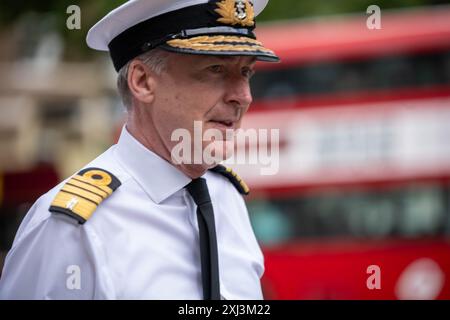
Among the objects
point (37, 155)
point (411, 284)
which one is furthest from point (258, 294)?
point (37, 155)

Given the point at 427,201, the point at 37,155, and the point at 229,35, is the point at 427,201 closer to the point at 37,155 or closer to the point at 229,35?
the point at 229,35

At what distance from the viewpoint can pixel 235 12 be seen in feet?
7.28

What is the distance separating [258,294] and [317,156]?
347 inches

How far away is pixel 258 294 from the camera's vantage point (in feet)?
7.66

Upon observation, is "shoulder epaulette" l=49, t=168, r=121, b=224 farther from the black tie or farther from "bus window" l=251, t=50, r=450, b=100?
"bus window" l=251, t=50, r=450, b=100

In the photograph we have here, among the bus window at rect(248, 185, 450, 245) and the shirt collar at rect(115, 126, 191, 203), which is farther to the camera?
the bus window at rect(248, 185, 450, 245)

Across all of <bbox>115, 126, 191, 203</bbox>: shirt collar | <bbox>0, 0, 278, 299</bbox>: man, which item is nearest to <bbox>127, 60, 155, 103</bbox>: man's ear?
<bbox>0, 0, 278, 299</bbox>: man

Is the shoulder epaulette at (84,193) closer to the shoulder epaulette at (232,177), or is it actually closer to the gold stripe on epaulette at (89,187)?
the gold stripe on epaulette at (89,187)

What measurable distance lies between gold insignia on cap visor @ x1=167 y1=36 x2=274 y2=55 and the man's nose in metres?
0.09

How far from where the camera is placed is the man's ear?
84.9 inches

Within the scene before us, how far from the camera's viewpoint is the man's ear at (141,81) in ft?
7.07

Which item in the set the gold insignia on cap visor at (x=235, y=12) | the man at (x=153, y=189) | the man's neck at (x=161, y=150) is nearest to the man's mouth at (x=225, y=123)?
the man at (x=153, y=189)

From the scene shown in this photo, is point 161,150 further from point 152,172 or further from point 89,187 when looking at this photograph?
point 89,187

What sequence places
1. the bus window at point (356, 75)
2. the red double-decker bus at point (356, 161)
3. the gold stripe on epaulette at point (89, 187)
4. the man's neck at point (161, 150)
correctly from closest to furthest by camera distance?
the gold stripe on epaulette at point (89, 187) → the man's neck at point (161, 150) → the red double-decker bus at point (356, 161) → the bus window at point (356, 75)
